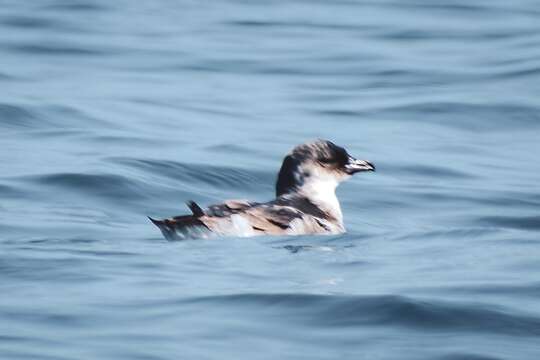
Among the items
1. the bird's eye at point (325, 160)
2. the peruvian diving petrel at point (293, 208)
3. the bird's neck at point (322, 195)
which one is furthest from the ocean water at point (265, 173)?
the bird's eye at point (325, 160)

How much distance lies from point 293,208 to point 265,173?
4122 mm

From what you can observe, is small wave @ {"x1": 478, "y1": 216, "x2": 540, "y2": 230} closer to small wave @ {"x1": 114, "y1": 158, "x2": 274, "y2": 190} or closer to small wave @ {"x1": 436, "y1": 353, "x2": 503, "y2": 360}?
small wave @ {"x1": 114, "y1": 158, "x2": 274, "y2": 190}

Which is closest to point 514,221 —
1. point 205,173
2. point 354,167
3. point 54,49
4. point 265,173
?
point 354,167

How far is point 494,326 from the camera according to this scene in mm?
11484

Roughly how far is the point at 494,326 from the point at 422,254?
7.94ft

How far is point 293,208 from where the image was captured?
14.8 metres

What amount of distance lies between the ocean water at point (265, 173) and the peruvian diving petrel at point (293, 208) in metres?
0.12

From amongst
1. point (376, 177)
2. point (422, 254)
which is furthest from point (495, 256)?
point (376, 177)

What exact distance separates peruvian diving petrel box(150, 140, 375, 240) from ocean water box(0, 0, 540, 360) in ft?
0.39

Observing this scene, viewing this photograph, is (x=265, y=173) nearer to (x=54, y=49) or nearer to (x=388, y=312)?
(x=388, y=312)

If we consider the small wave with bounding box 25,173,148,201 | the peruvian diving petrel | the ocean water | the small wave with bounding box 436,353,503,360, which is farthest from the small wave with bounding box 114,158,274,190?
the small wave with bounding box 436,353,503,360

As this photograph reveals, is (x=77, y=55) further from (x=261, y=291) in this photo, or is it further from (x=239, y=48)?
(x=261, y=291)

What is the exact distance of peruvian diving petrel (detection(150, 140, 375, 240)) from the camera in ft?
44.3

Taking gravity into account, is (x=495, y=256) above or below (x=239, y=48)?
below
